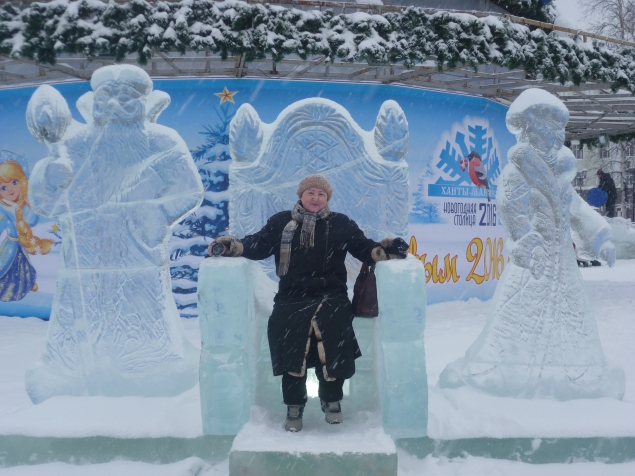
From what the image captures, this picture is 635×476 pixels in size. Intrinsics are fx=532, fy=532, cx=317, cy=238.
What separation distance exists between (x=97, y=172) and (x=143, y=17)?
278 centimetres

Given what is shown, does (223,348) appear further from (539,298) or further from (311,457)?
(539,298)

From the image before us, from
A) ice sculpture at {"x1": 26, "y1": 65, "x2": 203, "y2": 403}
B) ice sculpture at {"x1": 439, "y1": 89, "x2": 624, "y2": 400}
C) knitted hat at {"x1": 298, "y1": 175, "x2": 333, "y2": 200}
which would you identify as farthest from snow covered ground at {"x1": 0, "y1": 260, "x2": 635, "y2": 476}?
knitted hat at {"x1": 298, "y1": 175, "x2": 333, "y2": 200}

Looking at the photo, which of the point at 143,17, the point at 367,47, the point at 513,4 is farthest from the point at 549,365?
the point at 513,4

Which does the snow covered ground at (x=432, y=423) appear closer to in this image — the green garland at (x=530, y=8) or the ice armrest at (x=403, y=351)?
the ice armrest at (x=403, y=351)

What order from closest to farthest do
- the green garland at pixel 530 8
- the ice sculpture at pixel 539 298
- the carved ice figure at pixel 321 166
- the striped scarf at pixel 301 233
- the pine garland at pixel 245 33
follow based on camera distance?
the striped scarf at pixel 301 233
the ice sculpture at pixel 539 298
the carved ice figure at pixel 321 166
the pine garland at pixel 245 33
the green garland at pixel 530 8

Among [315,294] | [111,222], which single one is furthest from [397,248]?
Result: [111,222]

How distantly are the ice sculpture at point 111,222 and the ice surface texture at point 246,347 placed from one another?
0.60m

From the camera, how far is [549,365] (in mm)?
2965

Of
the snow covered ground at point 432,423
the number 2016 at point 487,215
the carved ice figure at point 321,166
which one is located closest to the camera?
the snow covered ground at point 432,423

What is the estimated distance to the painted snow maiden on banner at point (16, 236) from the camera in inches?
270

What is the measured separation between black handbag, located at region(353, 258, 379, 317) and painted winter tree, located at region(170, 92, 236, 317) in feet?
13.6

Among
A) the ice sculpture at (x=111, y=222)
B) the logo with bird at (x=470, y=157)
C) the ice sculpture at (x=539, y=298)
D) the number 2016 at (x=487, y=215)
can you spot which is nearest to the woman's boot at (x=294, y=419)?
the ice sculpture at (x=111, y=222)

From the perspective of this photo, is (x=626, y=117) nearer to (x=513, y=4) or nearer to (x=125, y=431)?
(x=513, y=4)

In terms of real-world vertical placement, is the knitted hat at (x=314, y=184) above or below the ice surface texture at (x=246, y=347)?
above
